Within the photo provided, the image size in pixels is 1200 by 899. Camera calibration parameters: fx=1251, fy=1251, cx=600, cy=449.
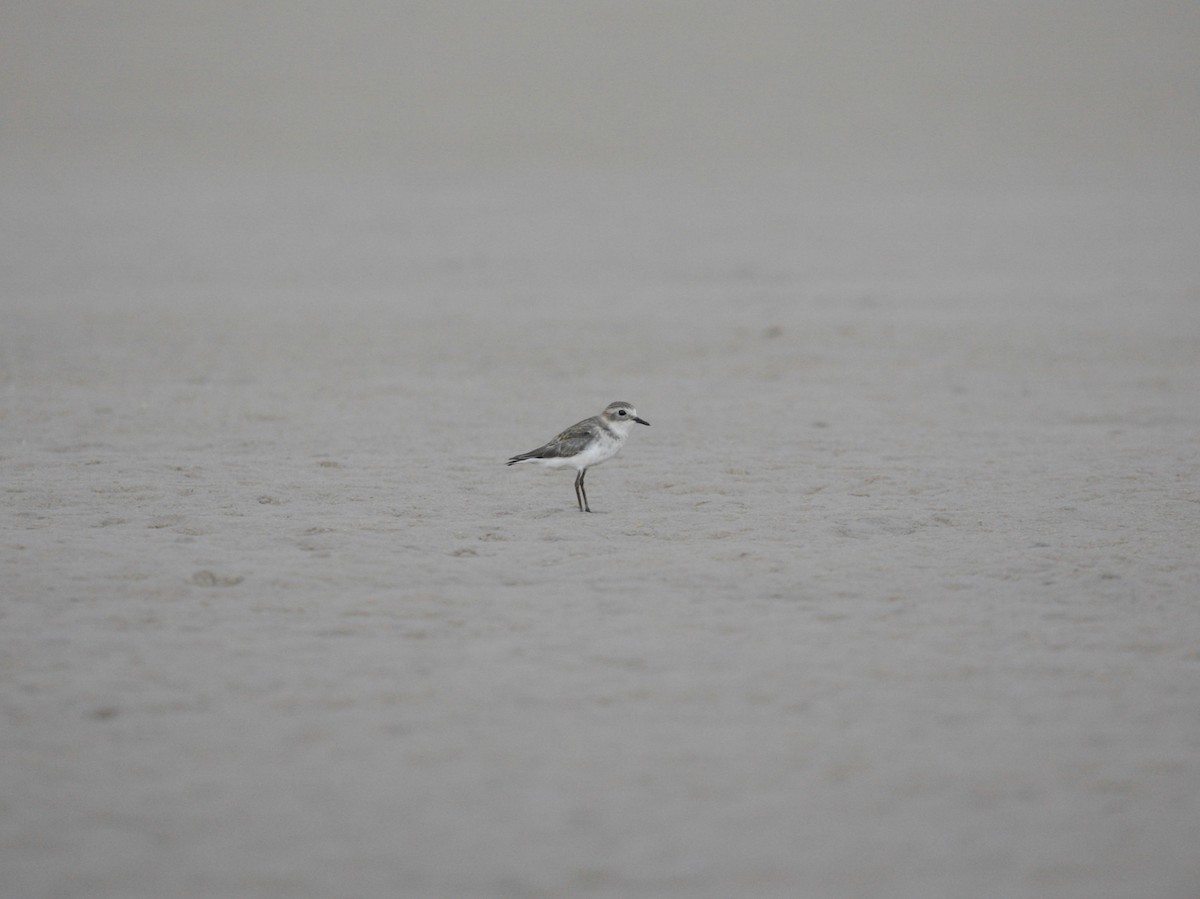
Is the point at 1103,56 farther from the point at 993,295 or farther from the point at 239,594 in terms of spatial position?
the point at 239,594

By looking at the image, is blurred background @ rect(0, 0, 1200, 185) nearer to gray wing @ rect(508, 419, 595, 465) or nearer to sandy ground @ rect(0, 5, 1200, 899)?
sandy ground @ rect(0, 5, 1200, 899)

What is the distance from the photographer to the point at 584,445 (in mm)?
7688

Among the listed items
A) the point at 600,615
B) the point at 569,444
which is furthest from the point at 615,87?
the point at 600,615

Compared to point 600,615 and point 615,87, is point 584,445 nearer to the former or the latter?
point 600,615

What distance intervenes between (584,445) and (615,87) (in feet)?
172

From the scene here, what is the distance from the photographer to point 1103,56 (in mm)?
59562

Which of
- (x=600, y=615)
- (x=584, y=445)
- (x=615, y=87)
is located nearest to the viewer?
(x=600, y=615)

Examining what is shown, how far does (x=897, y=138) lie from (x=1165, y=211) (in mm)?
20511

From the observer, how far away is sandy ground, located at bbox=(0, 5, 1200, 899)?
394 cm

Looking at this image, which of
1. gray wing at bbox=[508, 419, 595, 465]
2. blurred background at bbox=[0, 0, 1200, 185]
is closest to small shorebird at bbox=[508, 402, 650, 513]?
gray wing at bbox=[508, 419, 595, 465]

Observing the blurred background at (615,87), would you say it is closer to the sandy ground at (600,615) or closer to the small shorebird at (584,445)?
the sandy ground at (600,615)

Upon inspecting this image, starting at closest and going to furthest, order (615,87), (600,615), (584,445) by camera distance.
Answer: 1. (600,615)
2. (584,445)
3. (615,87)

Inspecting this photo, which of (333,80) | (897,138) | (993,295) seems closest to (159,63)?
(333,80)

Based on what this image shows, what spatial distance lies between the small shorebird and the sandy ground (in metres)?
0.31
